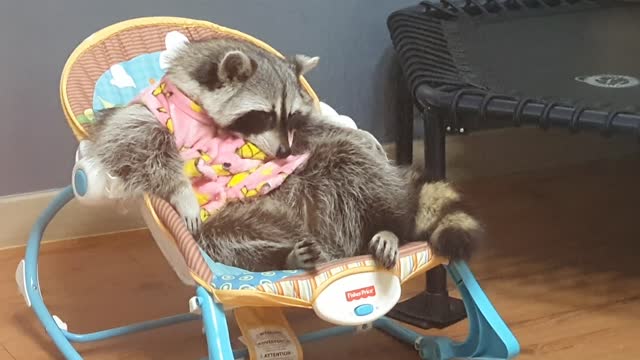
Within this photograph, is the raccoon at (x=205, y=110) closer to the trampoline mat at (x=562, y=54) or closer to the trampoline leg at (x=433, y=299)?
the trampoline leg at (x=433, y=299)

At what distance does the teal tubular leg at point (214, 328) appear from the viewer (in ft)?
4.65

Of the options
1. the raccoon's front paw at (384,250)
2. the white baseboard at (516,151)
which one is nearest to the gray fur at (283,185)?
the raccoon's front paw at (384,250)

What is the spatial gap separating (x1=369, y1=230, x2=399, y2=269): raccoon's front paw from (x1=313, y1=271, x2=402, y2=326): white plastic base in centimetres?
2

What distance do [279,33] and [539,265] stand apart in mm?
912

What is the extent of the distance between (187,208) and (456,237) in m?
0.44

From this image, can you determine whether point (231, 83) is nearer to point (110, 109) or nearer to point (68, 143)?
point (110, 109)

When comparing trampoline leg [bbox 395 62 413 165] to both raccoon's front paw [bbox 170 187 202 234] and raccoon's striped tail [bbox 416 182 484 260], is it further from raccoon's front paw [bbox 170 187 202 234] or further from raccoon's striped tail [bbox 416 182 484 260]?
raccoon's front paw [bbox 170 187 202 234]

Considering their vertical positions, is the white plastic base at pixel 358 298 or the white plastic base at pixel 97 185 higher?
the white plastic base at pixel 97 185

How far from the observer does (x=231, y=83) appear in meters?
1.60

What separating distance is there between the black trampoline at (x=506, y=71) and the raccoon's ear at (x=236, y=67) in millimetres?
415

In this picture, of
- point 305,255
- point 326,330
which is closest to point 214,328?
point 305,255

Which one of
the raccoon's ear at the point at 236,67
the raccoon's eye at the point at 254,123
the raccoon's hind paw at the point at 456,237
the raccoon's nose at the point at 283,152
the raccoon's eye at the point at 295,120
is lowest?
the raccoon's hind paw at the point at 456,237

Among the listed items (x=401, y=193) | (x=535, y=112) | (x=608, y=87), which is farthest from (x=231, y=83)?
(x=608, y=87)

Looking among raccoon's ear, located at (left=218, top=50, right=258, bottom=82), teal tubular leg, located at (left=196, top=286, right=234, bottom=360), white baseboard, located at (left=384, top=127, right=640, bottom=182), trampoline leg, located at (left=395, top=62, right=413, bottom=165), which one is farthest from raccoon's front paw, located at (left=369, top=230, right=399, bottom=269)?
white baseboard, located at (left=384, top=127, right=640, bottom=182)
